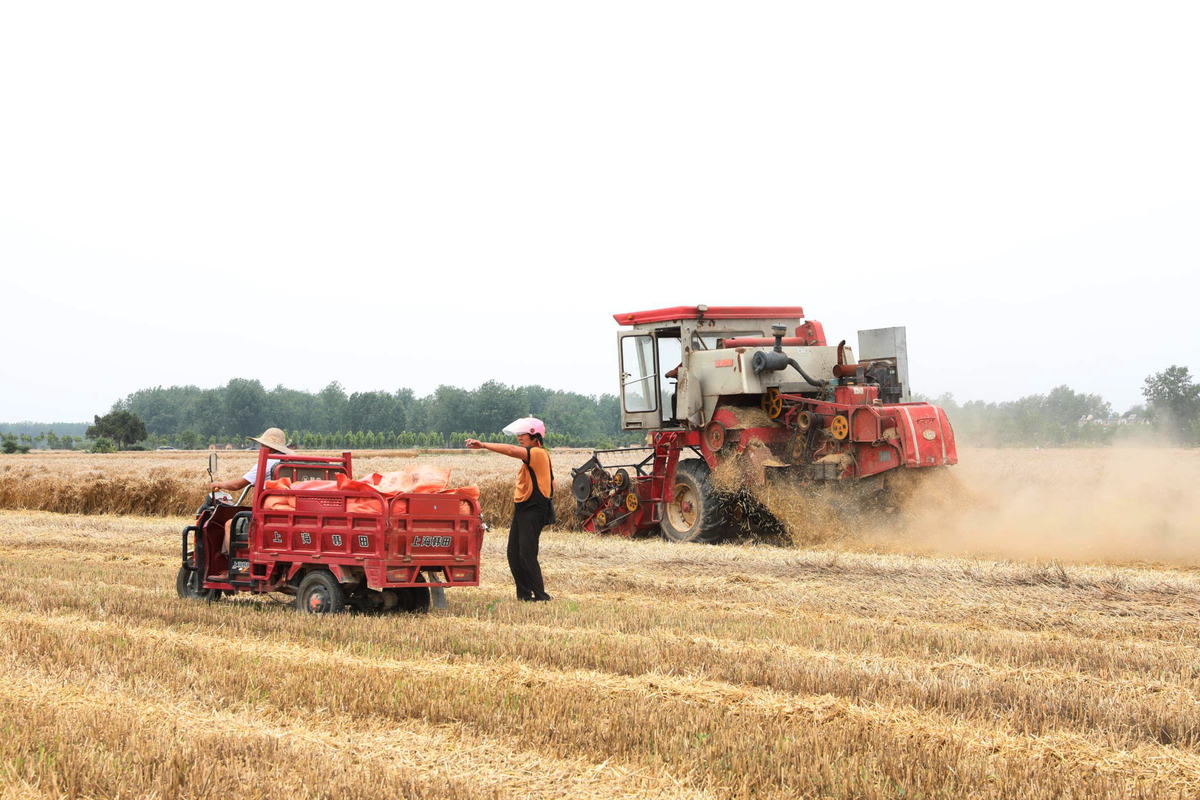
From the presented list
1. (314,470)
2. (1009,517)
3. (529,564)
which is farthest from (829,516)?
(314,470)

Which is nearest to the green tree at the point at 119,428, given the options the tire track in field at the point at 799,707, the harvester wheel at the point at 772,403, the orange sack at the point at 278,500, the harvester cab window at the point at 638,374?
the harvester cab window at the point at 638,374

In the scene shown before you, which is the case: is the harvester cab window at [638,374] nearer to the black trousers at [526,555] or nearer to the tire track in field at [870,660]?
the black trousers at [526,555]

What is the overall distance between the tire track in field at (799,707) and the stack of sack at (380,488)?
1.66 metres

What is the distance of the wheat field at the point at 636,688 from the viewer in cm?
436

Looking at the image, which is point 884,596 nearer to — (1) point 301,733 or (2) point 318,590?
(2) point 318,590

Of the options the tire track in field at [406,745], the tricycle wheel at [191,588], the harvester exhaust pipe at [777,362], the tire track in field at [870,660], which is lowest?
the tire track in field at [870,660]

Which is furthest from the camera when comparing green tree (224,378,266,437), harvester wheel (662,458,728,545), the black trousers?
green tree (224,378,266,437)

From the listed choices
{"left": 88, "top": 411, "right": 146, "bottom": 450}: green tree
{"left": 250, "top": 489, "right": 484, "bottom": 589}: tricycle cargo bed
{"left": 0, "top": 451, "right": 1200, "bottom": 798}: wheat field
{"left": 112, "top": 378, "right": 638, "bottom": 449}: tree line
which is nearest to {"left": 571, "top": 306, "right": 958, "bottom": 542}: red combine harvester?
{"left": 0, "top": 451, "right": 1200, "bottom": 798}: wheat field

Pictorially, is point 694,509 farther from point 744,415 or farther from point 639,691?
point 639,691

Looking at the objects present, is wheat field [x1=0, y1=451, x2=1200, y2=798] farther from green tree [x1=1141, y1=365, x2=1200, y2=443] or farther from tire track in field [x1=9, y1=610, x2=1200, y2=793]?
green tree [x1=1141, y1=365, x2=1200, y2=443]

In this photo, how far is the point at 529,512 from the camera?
9.93 m

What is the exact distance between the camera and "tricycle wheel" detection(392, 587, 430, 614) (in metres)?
9.12

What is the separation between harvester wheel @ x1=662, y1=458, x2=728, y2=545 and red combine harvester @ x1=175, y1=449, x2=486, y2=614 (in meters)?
6.14

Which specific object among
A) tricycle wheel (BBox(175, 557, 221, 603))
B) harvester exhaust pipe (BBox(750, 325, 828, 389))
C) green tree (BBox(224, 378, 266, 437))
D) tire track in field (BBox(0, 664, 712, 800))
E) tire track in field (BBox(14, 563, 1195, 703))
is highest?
green tree (BBox(224, 378, 266, 437))
